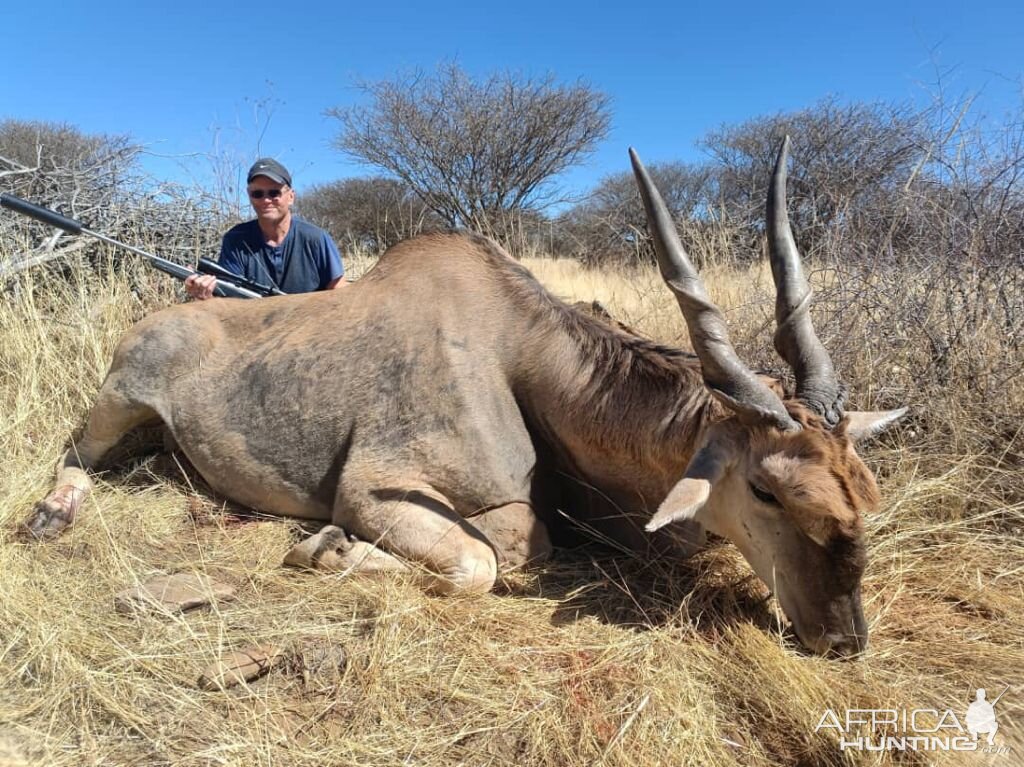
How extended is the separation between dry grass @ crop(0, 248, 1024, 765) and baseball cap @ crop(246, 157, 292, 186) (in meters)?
2.74

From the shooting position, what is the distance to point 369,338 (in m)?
3.54

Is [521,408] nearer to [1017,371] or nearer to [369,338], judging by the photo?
[369,338]

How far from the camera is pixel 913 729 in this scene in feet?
6.60

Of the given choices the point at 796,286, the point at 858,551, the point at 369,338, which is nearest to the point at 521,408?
the point at 369,338

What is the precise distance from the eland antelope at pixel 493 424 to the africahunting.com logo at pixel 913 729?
29cm

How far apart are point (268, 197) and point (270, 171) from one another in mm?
202

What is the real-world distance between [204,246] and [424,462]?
519cm

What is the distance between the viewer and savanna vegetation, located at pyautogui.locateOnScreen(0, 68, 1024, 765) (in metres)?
2.05

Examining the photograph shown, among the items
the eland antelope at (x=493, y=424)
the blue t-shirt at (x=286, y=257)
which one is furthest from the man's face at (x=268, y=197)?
the eland antelope at (x=493, y=424)

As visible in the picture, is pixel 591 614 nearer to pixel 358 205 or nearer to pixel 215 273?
pixel 215 273

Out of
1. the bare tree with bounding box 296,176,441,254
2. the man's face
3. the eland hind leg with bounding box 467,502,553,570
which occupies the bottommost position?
the eland hind leg with bounding box 467,502,553,570

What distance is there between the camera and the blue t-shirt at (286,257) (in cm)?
→ 553

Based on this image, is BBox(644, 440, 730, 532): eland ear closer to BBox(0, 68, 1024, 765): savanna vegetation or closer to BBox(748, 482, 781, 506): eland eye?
BBox(748, 482, 781, 506): eland eye

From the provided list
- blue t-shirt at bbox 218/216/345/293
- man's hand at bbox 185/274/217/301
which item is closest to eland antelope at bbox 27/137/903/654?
man's hand at bbox 185/274/217/301
